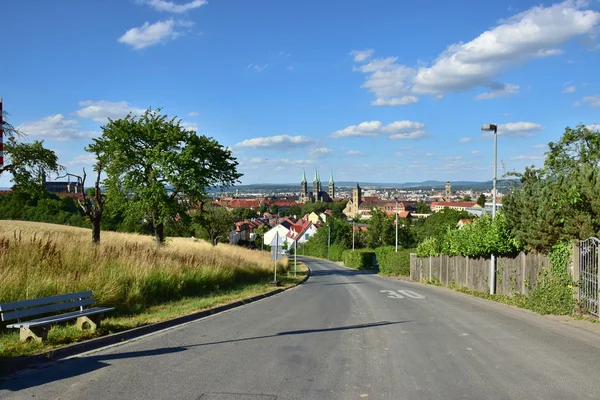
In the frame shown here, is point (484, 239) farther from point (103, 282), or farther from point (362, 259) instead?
point (362, 259)

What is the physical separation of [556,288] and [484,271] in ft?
22.9

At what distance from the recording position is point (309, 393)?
575 centimetres

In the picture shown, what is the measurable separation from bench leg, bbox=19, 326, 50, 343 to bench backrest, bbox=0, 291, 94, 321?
231mm

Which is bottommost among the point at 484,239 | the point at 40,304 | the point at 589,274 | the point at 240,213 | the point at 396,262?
the point at 396,262

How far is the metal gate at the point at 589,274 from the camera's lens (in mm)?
11148

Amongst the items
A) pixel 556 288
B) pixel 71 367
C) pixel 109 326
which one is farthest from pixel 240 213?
pixel 71 367

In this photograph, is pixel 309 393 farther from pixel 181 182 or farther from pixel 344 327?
pixel 181 182

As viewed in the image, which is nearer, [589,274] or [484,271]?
[589,274]

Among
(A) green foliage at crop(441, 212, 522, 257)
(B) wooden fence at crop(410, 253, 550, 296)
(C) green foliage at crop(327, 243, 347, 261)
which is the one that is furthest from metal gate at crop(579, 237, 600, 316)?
(C) green foliage at crop(327, 243, 347, 261)

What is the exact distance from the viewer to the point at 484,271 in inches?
772

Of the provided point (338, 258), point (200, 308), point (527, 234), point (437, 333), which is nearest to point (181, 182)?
point (200, 308)

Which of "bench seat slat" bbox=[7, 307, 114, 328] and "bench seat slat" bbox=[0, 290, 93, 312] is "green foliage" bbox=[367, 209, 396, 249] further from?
"bench seat slat" bbox=[7, 307, 114, 328]

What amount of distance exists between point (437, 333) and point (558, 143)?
15.1 meters

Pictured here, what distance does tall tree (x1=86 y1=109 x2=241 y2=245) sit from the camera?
3144cm
